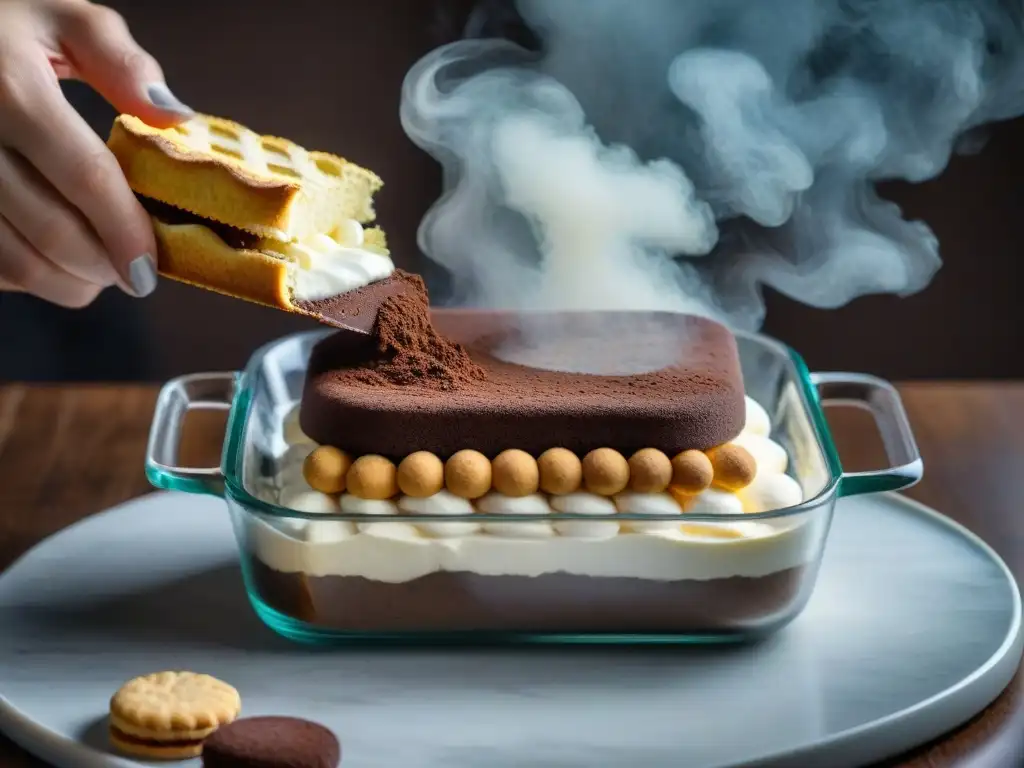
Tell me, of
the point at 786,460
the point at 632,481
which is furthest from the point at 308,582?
the point at 786,460

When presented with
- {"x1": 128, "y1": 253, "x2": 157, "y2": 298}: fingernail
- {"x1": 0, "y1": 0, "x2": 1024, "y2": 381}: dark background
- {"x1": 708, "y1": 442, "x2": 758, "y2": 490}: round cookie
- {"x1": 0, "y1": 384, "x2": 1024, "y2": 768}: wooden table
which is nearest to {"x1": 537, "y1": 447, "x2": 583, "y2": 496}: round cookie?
{"x1": 708, "y1": 442, "x2": 758, "y2": 490}: round cookie

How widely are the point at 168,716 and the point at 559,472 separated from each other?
0.35m

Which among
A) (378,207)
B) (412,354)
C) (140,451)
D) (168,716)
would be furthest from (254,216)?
(378,207)

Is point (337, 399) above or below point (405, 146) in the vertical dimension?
above

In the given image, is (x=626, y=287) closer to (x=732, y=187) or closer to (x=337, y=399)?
(x=732, y=187)

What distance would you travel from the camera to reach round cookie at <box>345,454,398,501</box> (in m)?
1.11

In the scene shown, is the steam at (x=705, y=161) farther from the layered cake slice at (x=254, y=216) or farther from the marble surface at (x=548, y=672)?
A: the marble surface at (x=548, y=672)

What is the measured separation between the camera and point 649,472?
1.11 meters

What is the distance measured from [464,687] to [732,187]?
0.67 meters

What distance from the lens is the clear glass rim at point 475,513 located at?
3.45ft

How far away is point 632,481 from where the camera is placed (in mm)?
1122

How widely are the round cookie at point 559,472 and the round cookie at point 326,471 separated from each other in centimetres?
16

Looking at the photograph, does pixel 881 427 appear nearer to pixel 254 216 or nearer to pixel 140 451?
pixel 254 216

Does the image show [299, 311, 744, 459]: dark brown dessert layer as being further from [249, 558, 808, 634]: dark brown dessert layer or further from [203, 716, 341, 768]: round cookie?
[203, 716, 341, 768]: round cookie
